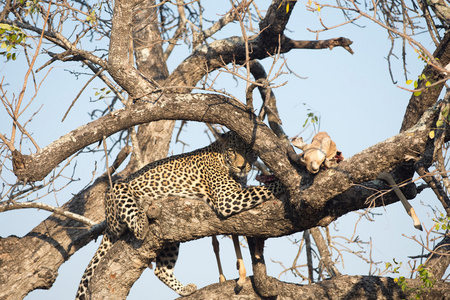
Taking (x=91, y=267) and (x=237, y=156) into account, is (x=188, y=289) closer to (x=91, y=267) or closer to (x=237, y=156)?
(x=91, y=267)

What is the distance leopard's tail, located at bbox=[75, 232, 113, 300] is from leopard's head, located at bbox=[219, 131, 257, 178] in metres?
1.83

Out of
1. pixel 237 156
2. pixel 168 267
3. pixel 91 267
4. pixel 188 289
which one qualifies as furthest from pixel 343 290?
pixel 91 267

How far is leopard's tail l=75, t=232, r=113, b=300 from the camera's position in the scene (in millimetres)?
6527

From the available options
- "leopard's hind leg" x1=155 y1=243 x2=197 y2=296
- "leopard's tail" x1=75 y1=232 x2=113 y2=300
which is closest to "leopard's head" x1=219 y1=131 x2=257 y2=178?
"leopard's hind leg" x1=155 y1=243 x2=197 y2=296

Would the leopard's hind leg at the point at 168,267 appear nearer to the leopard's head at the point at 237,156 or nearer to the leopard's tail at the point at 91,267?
the leopard's tail at the point at 91,267

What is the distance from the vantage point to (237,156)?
21.9ft

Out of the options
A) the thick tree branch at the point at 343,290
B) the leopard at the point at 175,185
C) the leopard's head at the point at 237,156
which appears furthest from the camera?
the leopard's head at the point at 237,156

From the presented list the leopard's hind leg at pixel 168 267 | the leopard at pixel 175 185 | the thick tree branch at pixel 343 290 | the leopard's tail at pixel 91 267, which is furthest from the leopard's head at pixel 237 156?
the leopard's tail at pixel 91 267

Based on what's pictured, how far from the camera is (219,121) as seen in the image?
5.72m

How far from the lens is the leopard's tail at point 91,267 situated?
21.4ft

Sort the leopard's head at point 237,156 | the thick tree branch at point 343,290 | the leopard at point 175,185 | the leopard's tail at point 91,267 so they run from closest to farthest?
the thick tree branch at point 343,290
the leopard at point 175,185
the leopard's tail at point 91,267
the leopard's head at point 237,156

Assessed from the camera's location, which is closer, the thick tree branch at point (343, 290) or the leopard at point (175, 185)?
the thick tree branch at point (343, 290)

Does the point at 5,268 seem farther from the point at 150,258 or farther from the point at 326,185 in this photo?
the point at 326,185

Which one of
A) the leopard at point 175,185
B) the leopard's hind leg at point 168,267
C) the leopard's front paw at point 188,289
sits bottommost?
the leopard's front paw at point 188,289
